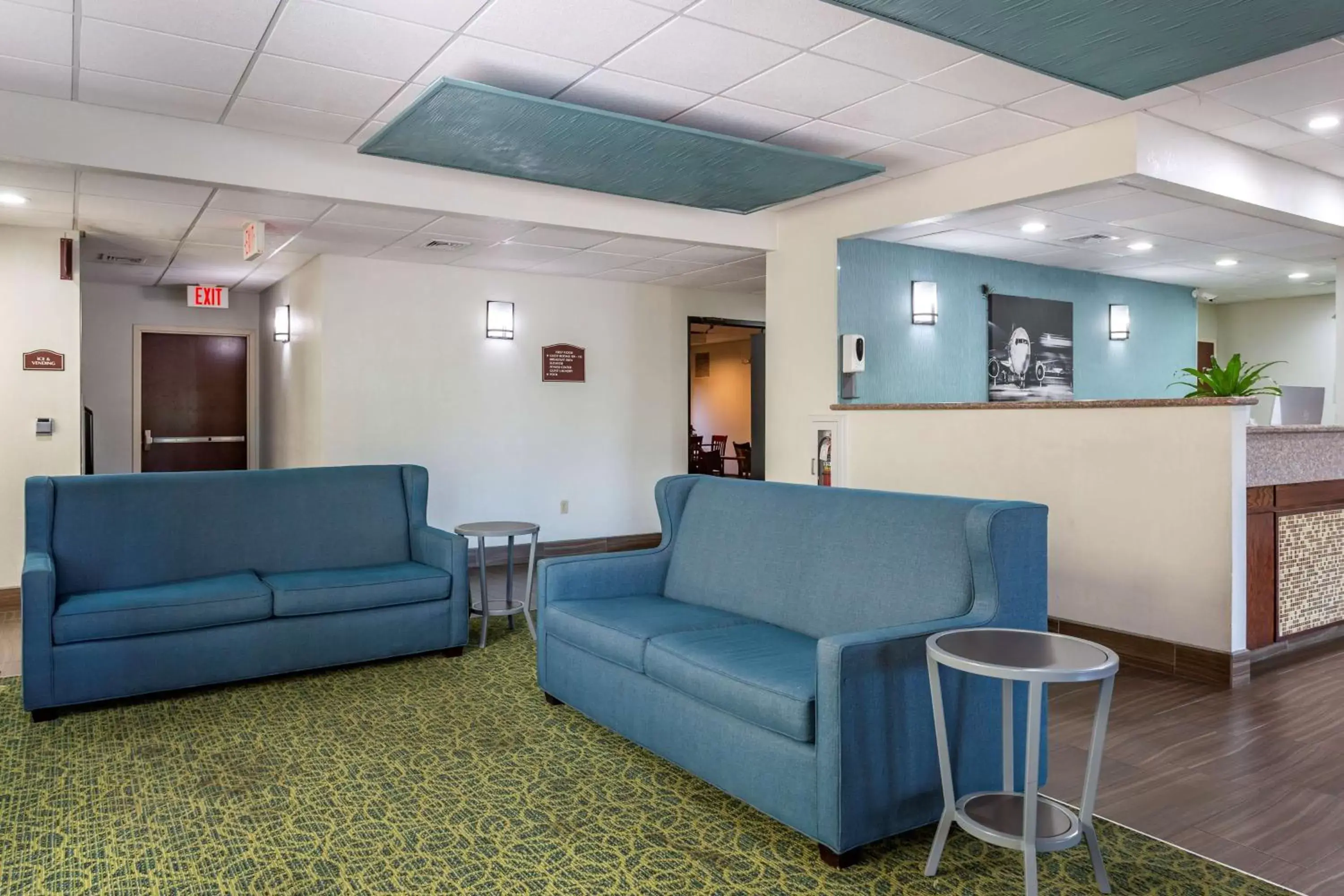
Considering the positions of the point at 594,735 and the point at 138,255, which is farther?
the point at 138,255

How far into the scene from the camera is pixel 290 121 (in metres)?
4.51

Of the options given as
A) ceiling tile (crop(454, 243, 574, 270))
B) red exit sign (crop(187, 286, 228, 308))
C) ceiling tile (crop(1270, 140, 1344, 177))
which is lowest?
red exit sign (crop(187, 286, 228, 308))

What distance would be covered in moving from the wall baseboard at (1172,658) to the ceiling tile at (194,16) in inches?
167

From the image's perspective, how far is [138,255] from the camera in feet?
23.7

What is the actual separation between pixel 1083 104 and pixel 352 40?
3.34 metres

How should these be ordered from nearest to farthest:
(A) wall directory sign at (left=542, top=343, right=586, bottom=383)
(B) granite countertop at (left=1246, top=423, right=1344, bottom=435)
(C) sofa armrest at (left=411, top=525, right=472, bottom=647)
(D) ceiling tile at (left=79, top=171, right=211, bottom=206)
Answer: (B) granite countertop at (left=1246, top=423, right=1344, bottom=435) → (C) sofa armrest at (left=411, top=525, right=472, bottom=647) → (D) ceiling tile at (left=79, top=171, right=211, bottom=206) → (A) wall directory sign at (left=542, top=343, right=586, bottom=383)

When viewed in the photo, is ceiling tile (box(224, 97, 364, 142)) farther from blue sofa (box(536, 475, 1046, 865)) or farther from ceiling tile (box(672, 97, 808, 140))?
blue sofa (box(536, 475, 1046, 865))

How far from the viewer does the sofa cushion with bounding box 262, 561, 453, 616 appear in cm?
427

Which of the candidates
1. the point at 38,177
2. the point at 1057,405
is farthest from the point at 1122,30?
the point at 38,177

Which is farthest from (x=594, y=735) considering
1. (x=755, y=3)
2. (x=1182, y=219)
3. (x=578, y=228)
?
(x=1182, y=219)

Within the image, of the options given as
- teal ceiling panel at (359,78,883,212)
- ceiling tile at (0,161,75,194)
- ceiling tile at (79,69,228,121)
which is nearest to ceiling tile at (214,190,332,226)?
Answer: ceiling tile at (79,69,228,121)

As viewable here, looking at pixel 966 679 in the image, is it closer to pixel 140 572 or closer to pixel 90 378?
pixel 140 572

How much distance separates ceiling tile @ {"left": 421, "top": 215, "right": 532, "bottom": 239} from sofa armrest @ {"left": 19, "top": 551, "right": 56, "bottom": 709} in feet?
9.72

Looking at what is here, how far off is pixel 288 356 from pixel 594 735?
594cm
